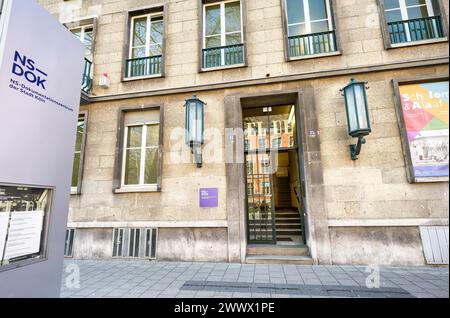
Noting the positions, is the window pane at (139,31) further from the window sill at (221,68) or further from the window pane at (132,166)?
the window pane at (132,166)

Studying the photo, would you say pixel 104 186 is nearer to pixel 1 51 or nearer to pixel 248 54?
pixel 1 51

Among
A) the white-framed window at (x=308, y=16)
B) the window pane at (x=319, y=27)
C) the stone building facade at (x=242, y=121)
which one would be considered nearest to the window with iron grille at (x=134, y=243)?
the stone building facade at (x=242, y=121)

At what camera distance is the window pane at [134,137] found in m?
6.79

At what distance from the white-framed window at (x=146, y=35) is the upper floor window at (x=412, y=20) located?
6579mm

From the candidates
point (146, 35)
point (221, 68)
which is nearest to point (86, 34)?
point (146, 35)

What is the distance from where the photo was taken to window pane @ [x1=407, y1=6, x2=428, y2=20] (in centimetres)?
592

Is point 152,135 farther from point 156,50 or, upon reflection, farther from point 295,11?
point 295,11

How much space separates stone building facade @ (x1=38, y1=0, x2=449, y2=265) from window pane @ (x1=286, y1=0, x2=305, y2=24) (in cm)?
3

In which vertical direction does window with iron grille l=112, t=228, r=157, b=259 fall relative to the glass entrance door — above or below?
below

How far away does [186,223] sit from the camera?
5785 mm

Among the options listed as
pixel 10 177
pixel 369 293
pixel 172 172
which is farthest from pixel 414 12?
pixel 10 177

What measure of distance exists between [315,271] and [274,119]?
419cm

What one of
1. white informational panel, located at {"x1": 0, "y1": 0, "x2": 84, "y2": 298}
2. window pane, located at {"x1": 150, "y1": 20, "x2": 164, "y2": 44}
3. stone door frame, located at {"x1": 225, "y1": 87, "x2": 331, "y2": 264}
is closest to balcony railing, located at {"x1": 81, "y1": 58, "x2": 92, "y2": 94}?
window pane, located at {"x1": 150, "y1": 20, "x2": 164, "y2": 44}

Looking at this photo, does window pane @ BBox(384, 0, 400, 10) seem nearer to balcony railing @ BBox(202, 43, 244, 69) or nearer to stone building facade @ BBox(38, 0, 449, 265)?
stone building facade @ BBox(38, 0, 449, 265)
